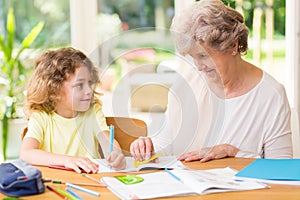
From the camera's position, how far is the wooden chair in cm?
182

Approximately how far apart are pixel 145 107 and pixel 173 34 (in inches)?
9.8

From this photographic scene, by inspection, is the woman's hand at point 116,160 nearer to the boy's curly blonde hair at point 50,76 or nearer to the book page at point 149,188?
the book page at point 149,188

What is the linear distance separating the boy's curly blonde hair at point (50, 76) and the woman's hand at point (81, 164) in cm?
35

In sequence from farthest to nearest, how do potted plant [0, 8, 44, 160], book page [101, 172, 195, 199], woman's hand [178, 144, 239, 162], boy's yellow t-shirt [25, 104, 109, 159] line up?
potted plant [0, 8, 44, 160] → boy's yellow t-shirt [25, 104, 109, 159] → woman's hand [178, 144, 239, 162] → book page [101, 172, 195, 199]

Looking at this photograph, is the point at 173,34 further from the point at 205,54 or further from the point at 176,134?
the point at 176,134

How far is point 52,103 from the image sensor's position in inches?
84.4

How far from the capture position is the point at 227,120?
2.28m

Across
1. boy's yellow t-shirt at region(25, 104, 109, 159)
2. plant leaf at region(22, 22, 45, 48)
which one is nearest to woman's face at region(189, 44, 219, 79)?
boy's yellow t-shirt at region(25, 104, 109, 159)

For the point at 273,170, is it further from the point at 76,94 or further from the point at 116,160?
the point at 76,94

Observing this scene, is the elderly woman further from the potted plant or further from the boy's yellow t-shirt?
the potted plant

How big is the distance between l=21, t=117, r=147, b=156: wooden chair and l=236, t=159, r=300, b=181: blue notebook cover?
1.09 ft

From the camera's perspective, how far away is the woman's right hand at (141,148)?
1822 mm

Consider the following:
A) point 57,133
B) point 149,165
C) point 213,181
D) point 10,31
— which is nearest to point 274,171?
point 213,181

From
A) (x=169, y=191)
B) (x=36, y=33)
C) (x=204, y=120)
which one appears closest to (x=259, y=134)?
(x=204, y=120)
